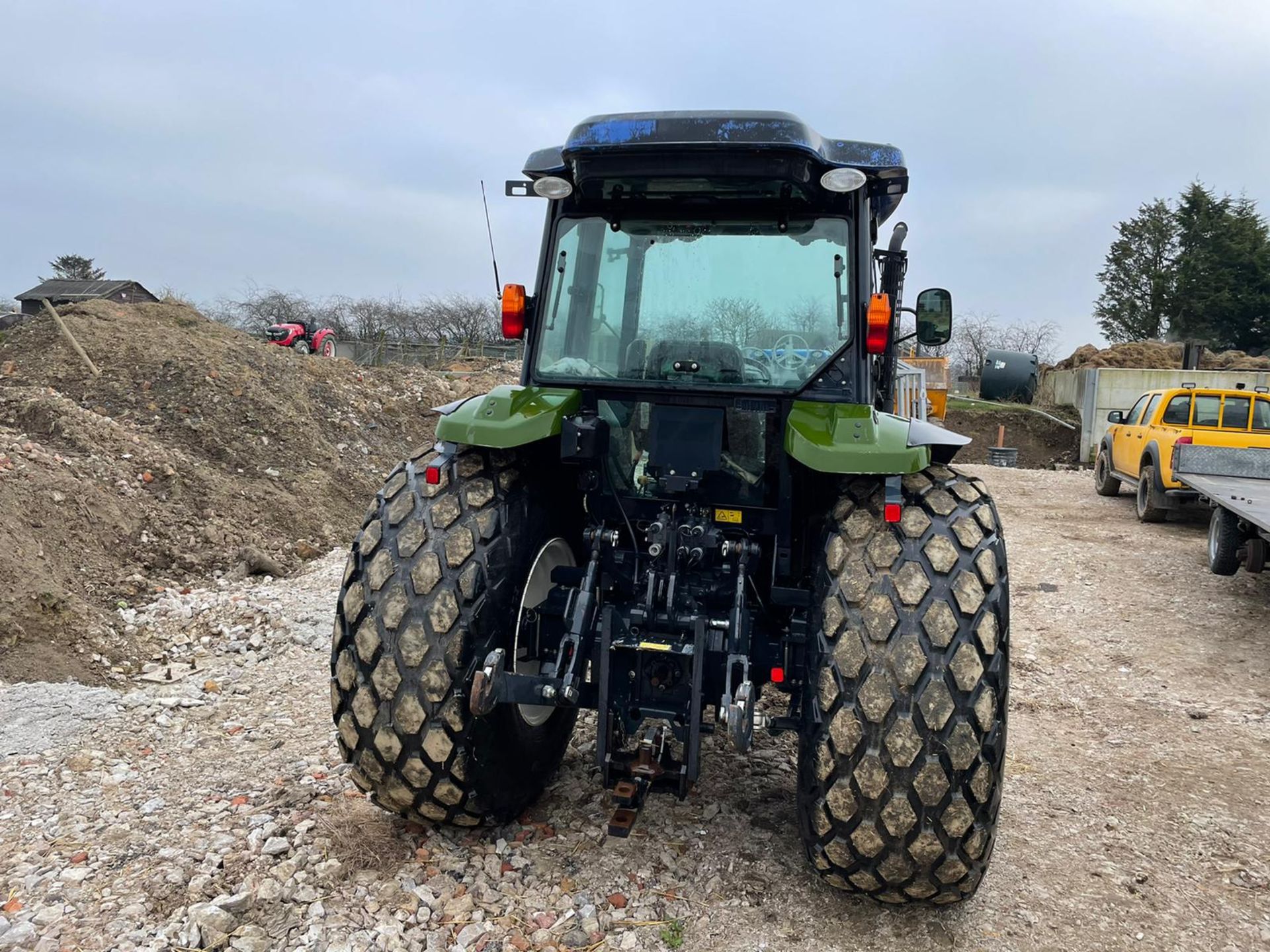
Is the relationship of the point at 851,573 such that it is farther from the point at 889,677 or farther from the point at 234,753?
the point at 234,753

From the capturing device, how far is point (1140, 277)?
33.6 metres

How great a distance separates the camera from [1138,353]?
25375 mm

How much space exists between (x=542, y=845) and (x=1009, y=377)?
76.7 ft

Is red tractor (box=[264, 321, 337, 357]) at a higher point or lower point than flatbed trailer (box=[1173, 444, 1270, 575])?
higher

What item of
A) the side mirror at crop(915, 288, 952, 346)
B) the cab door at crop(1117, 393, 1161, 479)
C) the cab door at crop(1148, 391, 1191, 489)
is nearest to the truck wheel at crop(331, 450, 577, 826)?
the side mirror at crop(915, 288, 952, 346)

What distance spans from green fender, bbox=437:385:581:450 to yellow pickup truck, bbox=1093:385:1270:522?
9.46 meters

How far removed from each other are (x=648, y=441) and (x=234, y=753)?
8.08 feet

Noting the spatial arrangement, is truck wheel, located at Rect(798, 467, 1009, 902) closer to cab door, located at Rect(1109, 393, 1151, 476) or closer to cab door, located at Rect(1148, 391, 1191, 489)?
cab door, located at Rect(1148, 391, 1191, 489)

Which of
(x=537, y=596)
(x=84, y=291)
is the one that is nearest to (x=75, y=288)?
(x=84, y=291)

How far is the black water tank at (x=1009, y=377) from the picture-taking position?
2298 cm

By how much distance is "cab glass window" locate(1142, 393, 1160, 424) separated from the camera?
1197cm

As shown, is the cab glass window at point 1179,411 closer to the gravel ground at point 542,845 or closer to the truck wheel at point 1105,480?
the truck wheel at point 1105,480

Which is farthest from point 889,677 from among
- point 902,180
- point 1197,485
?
point 1197,485

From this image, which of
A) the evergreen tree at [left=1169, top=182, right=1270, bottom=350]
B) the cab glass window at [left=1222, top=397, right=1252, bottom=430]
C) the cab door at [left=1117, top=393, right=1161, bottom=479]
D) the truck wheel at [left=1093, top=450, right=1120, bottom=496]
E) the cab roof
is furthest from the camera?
the evergreen tree at [left=1169, top=182, right=1270, bottom=350]
